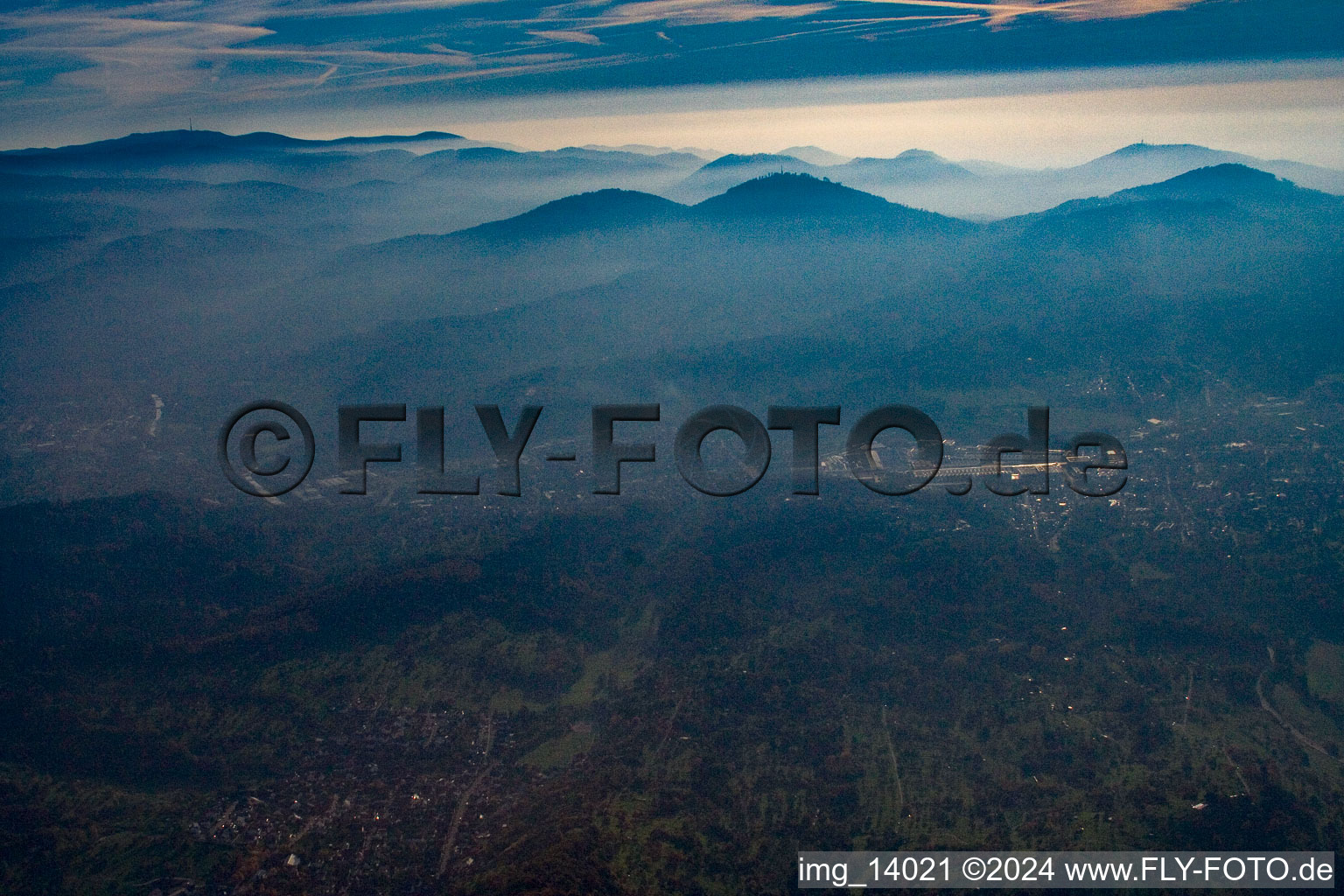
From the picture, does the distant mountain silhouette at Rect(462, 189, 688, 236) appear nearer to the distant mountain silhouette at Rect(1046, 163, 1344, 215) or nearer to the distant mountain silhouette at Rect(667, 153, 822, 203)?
the distant mountain silhouette at Rect(667, 153, 822, 203)

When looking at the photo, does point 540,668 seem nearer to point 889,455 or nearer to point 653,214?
point 889,455
